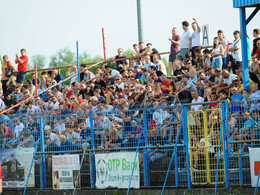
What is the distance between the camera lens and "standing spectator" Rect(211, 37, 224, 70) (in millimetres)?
18984

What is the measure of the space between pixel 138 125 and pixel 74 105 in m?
4.21

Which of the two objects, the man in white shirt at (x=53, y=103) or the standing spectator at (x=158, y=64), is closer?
the man in white shirt at (x=53, y=103)

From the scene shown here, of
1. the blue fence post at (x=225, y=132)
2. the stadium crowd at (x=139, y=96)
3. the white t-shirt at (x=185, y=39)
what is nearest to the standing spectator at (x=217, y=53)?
the stadium crowd at (x=139, y=96)

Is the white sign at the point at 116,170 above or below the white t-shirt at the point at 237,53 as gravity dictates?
below

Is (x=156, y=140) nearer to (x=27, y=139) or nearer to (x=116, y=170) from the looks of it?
(x=116, y=170)

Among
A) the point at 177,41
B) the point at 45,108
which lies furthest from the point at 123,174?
the point at 177,41

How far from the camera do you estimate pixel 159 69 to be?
21109 mm

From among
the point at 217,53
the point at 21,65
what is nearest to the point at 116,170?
the point at 217,53

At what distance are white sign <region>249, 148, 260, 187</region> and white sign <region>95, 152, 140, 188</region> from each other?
3252 millimetres

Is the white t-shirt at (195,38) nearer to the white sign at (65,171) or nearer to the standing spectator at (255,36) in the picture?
the standing spectator at (255,36)

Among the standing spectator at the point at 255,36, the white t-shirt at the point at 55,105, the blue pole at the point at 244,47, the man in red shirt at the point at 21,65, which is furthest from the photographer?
the man in red shirt at the point at 21,65

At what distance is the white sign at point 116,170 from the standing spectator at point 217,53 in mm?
5847

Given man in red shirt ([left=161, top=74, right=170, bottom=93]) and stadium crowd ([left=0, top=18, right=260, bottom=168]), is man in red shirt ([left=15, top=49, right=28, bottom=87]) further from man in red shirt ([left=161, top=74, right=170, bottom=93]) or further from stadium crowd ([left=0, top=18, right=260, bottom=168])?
man in red shirt ([left=161, top=74, right=170, bottom=93])

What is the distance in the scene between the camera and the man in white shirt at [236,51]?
1850cm
